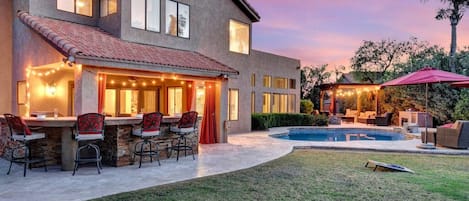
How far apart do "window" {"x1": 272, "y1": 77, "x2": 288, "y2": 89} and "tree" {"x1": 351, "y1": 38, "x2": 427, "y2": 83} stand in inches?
549

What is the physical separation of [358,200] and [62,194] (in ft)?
16.9

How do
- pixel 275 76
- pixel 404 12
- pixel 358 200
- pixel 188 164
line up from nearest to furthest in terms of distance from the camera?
pixel 358 200, pixel 188 164, pixel 275 76, pixel 404 12

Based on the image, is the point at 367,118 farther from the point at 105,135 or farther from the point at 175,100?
the point at 105,135

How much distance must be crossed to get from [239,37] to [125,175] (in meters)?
10.8

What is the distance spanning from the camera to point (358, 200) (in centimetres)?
574

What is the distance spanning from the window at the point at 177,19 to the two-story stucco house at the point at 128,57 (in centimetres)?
4

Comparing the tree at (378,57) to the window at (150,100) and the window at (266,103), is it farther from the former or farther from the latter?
the window at (150,100)

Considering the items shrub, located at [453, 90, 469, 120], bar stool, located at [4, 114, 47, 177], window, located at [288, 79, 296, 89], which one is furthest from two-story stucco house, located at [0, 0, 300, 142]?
shrub, located at [453, 90, 469, 120]

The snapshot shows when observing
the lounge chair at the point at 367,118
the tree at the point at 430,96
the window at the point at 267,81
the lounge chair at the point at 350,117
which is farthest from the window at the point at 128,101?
the lounge chair at the point at 350,117

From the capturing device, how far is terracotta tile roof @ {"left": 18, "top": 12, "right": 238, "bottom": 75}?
30.1 feet

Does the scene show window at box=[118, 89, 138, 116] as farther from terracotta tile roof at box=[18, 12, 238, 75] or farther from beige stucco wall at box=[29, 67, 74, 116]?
terracotta tile roof at box=[18, 12, 238, 75]

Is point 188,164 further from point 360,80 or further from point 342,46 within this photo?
point 360,80

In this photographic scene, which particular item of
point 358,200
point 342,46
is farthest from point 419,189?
point 342,46

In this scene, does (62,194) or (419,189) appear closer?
(62,194)
